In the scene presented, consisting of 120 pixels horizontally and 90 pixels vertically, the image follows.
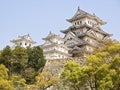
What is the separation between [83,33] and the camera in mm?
41844

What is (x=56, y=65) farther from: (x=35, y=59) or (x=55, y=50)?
(x=55, y=50)

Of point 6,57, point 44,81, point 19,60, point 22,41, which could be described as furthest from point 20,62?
point 22,41

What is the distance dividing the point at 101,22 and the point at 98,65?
30200 millimetres

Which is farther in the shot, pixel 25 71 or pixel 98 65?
pixel 25 71

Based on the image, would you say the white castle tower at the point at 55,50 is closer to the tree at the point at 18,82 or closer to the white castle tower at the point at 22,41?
the white castle tower at the point at 22,41

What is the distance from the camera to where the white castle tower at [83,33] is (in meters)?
39.8

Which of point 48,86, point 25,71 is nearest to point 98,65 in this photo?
point 48,86

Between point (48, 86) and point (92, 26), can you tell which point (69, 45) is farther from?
point (48, 86)

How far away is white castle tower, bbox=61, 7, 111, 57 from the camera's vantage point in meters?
39.8

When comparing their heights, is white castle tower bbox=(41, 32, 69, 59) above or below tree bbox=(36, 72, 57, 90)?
above

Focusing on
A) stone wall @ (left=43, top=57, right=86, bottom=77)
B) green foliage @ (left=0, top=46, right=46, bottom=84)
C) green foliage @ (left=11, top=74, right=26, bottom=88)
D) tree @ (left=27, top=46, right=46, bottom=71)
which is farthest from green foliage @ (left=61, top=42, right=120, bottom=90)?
tree @ (left=27, top=46, right=46, bottom=71)

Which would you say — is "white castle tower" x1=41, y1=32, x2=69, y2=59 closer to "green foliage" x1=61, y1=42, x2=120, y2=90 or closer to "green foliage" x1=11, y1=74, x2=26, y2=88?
"green foliage" x1=11, y1=74, x2=26, y2=88

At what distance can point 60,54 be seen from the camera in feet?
127

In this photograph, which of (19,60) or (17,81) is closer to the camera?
(17,81)
